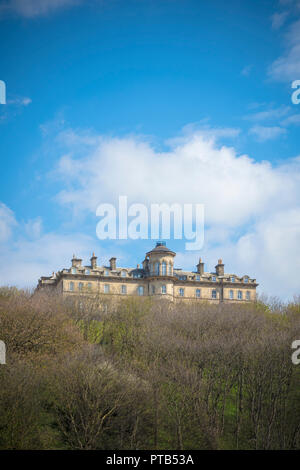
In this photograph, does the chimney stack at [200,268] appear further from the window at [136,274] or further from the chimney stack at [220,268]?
the window at [136,274]

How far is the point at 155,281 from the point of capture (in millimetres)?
88562

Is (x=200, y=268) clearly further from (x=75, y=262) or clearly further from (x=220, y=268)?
(x=75, y=262)

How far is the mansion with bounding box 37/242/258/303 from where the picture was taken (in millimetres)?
87156

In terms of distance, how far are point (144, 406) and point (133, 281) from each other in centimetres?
4912

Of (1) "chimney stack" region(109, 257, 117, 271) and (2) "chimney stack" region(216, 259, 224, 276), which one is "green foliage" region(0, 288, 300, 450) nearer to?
(1) "chimney stack" region(109, 257, 117, 271)

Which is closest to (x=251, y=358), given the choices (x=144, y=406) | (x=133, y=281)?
(x=144, y=406)

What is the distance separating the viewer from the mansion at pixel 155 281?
87156 mm

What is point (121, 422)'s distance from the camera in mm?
39062

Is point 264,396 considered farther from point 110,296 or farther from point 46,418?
point 110,296

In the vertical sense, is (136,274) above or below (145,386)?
above

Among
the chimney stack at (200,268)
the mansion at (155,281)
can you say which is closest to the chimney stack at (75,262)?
the mansion at (155,281)

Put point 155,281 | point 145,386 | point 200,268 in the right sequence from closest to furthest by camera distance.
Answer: point 145,386, point 155,281, point 200,268

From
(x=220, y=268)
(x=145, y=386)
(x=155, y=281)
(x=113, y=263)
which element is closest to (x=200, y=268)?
(x=220, y=268)

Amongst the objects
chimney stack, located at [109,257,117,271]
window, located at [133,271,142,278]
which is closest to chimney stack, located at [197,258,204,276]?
window, located at [133,271,142,278]
